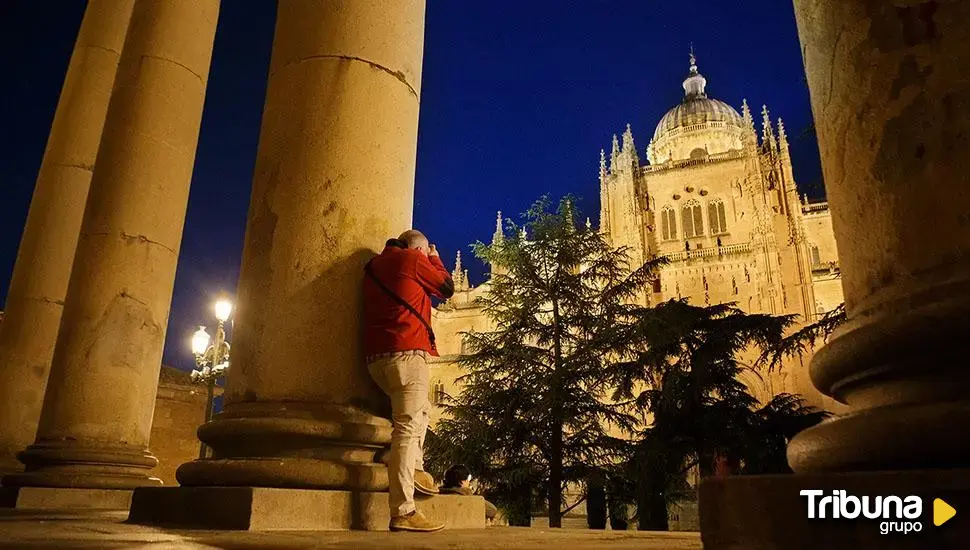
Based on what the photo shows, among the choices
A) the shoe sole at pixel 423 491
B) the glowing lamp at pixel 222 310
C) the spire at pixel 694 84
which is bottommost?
the shoe sole at pixel 423 491

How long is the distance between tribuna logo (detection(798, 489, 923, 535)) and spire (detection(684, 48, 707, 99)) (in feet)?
211

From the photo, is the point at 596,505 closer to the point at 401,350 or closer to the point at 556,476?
the point at 556,476

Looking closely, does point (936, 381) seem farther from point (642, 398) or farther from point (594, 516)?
point (594, 516)

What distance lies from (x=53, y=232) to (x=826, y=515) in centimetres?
985

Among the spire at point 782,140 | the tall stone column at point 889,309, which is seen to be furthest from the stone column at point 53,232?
the spire at point 782,140

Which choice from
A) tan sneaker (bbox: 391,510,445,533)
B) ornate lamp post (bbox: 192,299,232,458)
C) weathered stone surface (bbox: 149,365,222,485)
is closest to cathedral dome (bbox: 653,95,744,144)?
weathered stone surface (bbox: 149,365,222,485)

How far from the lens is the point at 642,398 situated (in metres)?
14.2

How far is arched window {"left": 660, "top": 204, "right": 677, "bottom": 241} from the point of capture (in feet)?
161

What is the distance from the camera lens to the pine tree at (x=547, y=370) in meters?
14.0

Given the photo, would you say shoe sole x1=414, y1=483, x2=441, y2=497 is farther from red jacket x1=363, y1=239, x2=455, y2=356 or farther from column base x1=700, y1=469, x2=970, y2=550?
column base x1=700, y1=469, x2=970, y2=550

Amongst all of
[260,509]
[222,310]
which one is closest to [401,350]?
[260,509]

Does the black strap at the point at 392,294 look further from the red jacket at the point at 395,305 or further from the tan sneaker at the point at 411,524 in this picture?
the tan sneaker at the point at 411,524

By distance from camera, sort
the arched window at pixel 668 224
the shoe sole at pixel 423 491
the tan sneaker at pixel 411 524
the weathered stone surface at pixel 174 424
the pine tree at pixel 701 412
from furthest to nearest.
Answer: the arched window at pixel 668 224
the weathered stone surface at pixel 174 424
the pine tree at pixel 701 412
the shoe sole at pixel 423 491
the tan sneaker at pixel 411 524

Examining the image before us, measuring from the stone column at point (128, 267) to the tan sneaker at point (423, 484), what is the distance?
3606 millimetres
